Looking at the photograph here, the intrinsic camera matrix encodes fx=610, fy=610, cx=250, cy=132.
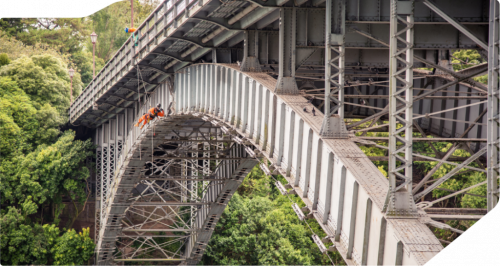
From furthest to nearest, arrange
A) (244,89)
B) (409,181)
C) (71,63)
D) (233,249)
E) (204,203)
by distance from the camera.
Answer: (71,63), (233,249), (204,203), (244,89), (409,181)

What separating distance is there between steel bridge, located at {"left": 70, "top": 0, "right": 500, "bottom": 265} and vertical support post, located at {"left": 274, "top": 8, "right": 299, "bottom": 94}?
0.11ft

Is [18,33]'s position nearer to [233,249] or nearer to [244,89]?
[233,249]

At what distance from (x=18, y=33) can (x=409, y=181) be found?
2572 inches

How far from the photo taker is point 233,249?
4238 cm

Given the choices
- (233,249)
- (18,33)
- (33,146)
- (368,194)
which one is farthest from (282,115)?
(18,33)

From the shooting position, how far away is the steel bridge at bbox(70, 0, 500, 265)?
31.2 feet

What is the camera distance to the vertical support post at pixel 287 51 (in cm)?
1509

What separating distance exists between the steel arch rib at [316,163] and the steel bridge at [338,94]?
0.03 metres

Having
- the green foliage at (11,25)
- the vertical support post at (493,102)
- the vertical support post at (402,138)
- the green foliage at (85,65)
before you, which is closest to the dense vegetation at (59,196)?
the green foliage at (85,65)

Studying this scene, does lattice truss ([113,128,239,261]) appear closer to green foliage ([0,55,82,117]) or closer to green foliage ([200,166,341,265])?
green foliage ([200,166,341,265])

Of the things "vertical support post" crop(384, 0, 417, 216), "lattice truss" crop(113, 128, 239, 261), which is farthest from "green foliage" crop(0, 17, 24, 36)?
"vertical support post" crop(384, 0, 417, 216)

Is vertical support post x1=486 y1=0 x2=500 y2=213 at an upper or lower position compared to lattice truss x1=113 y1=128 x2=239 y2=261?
upper

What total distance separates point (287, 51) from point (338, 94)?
2125 mm

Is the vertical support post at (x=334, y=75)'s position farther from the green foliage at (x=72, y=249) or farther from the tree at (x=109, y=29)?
the tree at (x=109, y=29)
